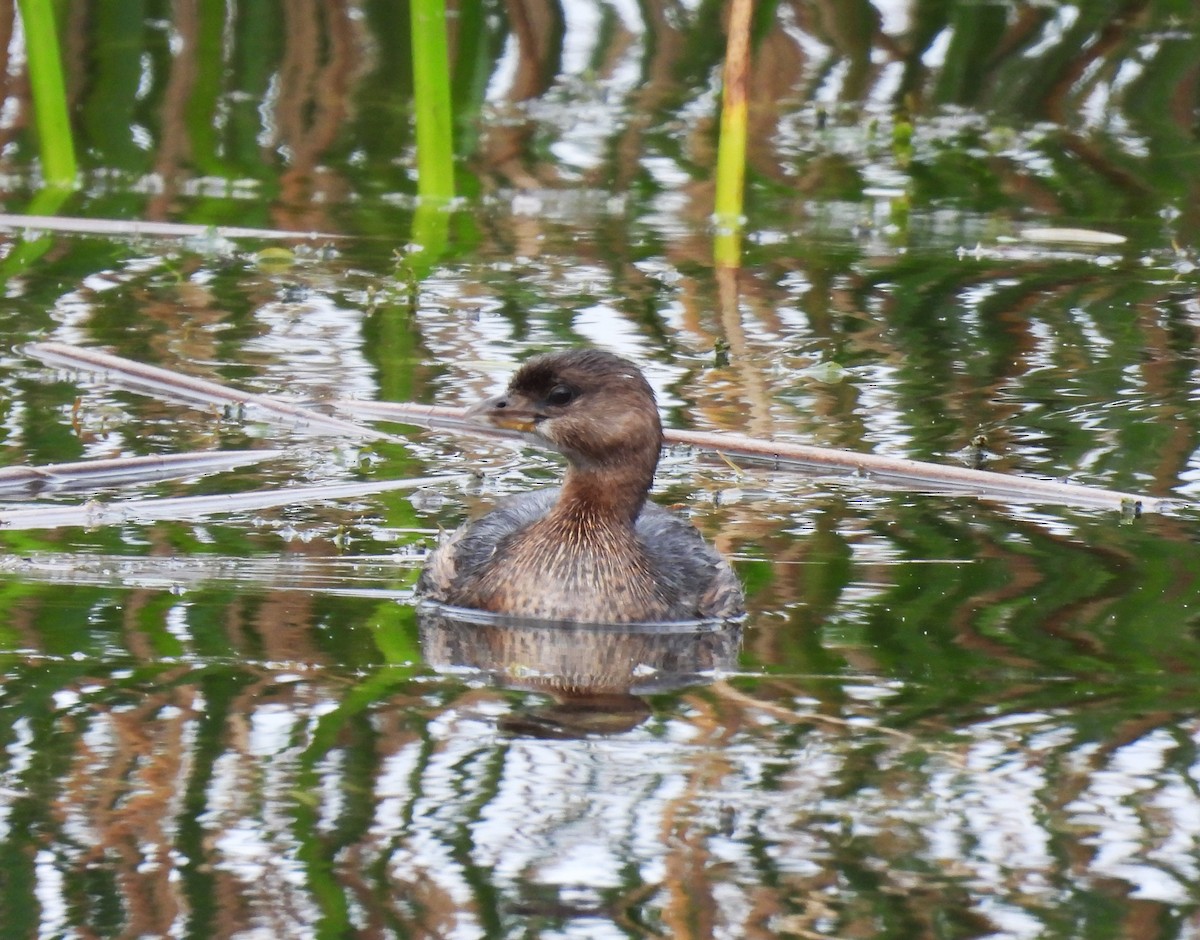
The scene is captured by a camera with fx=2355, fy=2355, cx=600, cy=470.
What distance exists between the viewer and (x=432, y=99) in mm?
10578

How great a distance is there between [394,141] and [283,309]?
11.8 feet

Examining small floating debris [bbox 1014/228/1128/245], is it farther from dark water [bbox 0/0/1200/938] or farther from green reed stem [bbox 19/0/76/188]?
green reed stem [bbox 19/0/76/188]

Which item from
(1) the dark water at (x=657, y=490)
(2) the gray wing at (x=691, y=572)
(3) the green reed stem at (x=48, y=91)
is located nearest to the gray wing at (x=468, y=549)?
(1) the dark water at (x=657, y=490)

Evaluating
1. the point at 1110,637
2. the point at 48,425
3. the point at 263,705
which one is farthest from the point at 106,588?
the point at 1110,637

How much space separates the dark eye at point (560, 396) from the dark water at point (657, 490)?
680 millimetres

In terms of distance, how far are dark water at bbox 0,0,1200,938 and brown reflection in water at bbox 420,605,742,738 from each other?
0.02 meters

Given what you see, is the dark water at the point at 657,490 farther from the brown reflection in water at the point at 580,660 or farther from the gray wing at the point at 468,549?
the gray wing at the point at 468,549

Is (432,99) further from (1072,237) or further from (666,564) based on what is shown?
(666,564)

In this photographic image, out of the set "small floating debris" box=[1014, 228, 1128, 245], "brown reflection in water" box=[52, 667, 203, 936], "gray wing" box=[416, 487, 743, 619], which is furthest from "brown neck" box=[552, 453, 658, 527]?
"small floating debris" box=[1014, 228, 1128, 245]

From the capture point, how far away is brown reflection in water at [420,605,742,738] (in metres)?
5.70

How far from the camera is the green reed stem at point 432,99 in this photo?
10.3 meters

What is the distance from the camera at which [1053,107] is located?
14.5 meters

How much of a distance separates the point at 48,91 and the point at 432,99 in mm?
1879

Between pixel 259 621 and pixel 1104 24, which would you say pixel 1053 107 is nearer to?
pixel 1104 24
